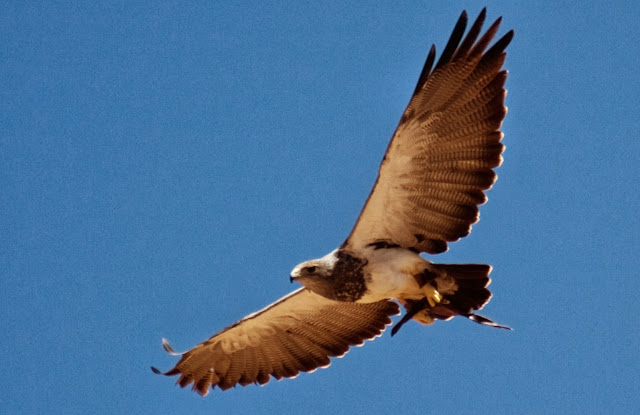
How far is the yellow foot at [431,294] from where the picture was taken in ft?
40.2

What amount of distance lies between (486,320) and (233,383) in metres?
3.63

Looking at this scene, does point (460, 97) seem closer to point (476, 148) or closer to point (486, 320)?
point (476, 148)

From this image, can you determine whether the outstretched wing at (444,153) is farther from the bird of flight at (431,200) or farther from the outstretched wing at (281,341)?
the outstretched wing at (281,341)

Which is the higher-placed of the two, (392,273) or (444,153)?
(444,153)

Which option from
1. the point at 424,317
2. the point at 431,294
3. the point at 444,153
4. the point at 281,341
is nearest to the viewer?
the point at 444,153

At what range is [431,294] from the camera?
12.3 metres

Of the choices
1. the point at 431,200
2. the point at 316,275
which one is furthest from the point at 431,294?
the point at 316,275

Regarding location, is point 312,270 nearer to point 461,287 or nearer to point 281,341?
point 461,287

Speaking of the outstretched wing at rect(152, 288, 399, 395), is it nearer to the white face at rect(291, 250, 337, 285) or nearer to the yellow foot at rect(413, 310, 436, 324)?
the yellow foot at rect(413, 310, 436, 324)

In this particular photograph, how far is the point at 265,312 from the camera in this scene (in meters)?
13.5

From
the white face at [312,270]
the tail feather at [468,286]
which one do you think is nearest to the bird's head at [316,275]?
the white face at [312,270]

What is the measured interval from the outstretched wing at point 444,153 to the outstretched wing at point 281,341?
144cm

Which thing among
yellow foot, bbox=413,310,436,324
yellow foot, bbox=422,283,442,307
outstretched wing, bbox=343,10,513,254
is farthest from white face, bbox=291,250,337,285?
yellow foot, bbox=413,310,436,324

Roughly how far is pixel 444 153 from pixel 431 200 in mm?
576
